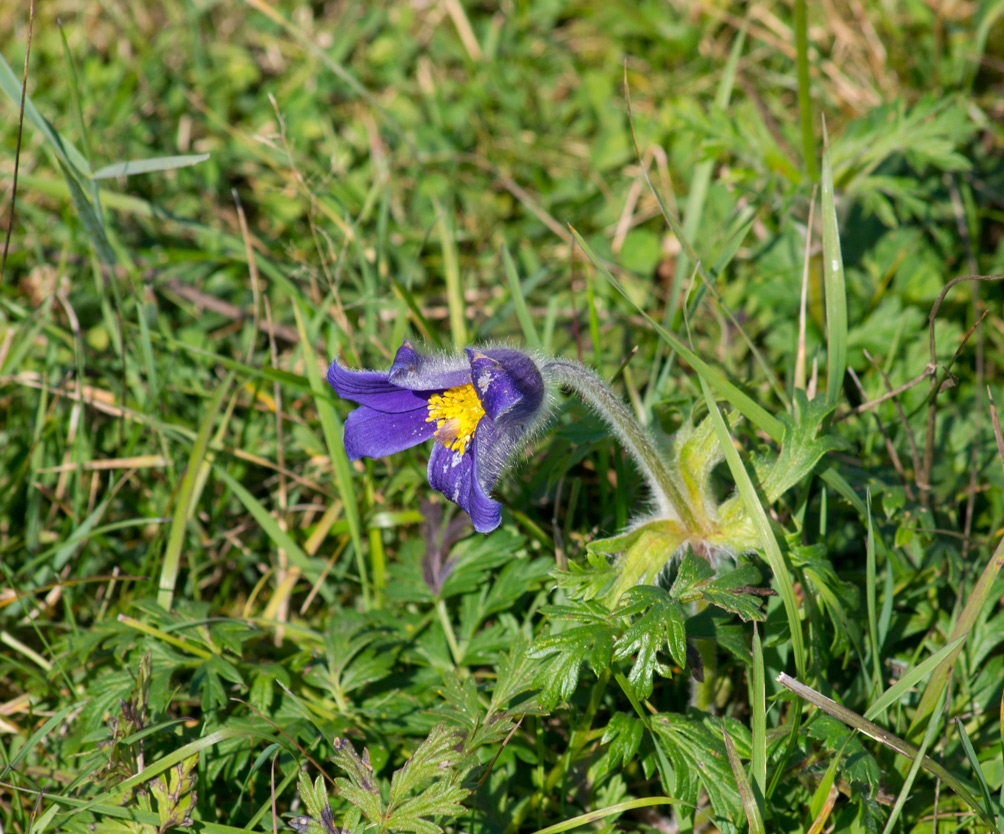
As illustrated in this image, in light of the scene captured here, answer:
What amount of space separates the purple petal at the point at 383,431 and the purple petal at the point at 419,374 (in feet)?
0.68

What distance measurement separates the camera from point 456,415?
2.29m

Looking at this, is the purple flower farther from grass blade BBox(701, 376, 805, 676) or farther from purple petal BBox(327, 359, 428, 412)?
grass blade BBox(701, 376, 805, 676)

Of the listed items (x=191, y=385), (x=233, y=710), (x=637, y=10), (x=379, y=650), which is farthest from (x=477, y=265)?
(x=233, y=710)

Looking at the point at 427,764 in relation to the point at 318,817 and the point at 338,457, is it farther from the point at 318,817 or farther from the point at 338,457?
the point at 338,457

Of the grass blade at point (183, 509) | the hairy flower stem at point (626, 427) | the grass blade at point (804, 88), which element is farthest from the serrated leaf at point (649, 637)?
the grass blade at point (804, 88)

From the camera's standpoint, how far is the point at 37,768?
2.45 meters

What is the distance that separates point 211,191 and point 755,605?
3635mm

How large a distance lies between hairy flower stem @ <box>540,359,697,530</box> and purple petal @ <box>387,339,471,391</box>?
0.74ft

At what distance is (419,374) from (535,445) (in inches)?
17.9

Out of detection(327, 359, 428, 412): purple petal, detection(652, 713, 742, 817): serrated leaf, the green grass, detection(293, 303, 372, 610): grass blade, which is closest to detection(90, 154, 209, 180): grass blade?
the green grass

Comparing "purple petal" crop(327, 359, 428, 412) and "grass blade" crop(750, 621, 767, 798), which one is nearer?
"grass blade" crop(750, 621, 767, 798)

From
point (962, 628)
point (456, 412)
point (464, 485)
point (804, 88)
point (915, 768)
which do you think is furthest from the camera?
point (804, 88)

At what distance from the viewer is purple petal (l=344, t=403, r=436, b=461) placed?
2.39 metres

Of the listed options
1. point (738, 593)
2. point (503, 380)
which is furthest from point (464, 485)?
point (738, 593)
